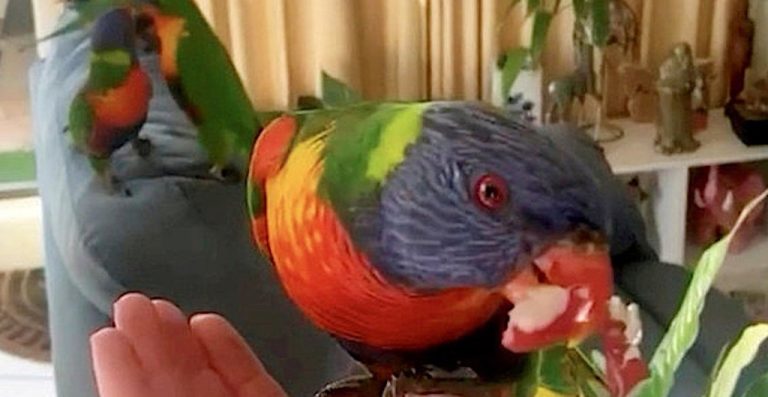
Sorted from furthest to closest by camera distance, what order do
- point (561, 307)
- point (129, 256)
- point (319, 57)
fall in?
point (319, 57) → point (129, 256) → point (561, 307)

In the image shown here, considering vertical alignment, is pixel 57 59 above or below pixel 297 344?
above

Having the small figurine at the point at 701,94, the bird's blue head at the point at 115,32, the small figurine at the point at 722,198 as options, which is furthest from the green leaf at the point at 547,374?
the small figurine at the point at 722,198

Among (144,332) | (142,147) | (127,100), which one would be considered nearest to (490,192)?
(144,332)

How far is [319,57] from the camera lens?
2311 mm

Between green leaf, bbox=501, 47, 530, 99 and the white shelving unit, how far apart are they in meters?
0.21

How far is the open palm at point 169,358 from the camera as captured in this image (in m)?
0.72

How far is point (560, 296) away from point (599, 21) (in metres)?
1.65

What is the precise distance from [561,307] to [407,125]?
11cm

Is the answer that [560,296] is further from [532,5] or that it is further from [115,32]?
[532,5]

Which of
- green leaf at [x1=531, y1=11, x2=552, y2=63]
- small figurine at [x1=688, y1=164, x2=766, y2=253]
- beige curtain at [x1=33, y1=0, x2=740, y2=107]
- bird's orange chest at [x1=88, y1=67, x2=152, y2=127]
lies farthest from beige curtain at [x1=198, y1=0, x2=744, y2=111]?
bird's orange chest at [x1=88, y1=67, x2=152, y2=127]

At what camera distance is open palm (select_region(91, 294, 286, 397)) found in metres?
0.72

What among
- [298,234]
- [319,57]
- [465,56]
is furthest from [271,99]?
[298,234]

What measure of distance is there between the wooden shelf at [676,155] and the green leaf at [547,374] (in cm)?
162

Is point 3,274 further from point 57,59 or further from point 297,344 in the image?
point 297,344
